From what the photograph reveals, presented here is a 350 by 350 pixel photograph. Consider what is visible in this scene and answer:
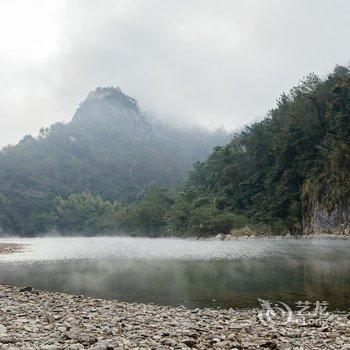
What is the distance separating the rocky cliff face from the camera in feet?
→ 262

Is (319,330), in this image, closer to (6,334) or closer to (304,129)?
(6,334)

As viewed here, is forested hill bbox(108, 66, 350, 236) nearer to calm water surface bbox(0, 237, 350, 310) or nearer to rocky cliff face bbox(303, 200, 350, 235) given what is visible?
rocky cliff face bbox(303, 200, 350, 235)

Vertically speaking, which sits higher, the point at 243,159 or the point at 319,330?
the point at 243,159

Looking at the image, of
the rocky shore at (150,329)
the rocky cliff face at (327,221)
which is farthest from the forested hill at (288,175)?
the rocky shore at (150,329)

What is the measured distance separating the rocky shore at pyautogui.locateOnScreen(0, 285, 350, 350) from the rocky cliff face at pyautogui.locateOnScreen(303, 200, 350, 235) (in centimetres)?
6755

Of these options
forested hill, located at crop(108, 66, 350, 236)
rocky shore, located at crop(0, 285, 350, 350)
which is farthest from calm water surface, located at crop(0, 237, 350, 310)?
forested hill, located at crop(108, 66, 350, 236)

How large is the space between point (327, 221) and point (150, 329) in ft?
252

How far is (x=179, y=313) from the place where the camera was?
58.2 ft

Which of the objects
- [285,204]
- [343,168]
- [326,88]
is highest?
[326,88]

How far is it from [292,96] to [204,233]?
1807 inches

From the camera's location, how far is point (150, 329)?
44.8ft

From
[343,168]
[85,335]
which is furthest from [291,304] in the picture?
[343,168]

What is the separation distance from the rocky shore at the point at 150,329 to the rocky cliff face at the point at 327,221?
222 ft

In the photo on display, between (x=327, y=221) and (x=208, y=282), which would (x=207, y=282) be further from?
(x=327, y=221)
